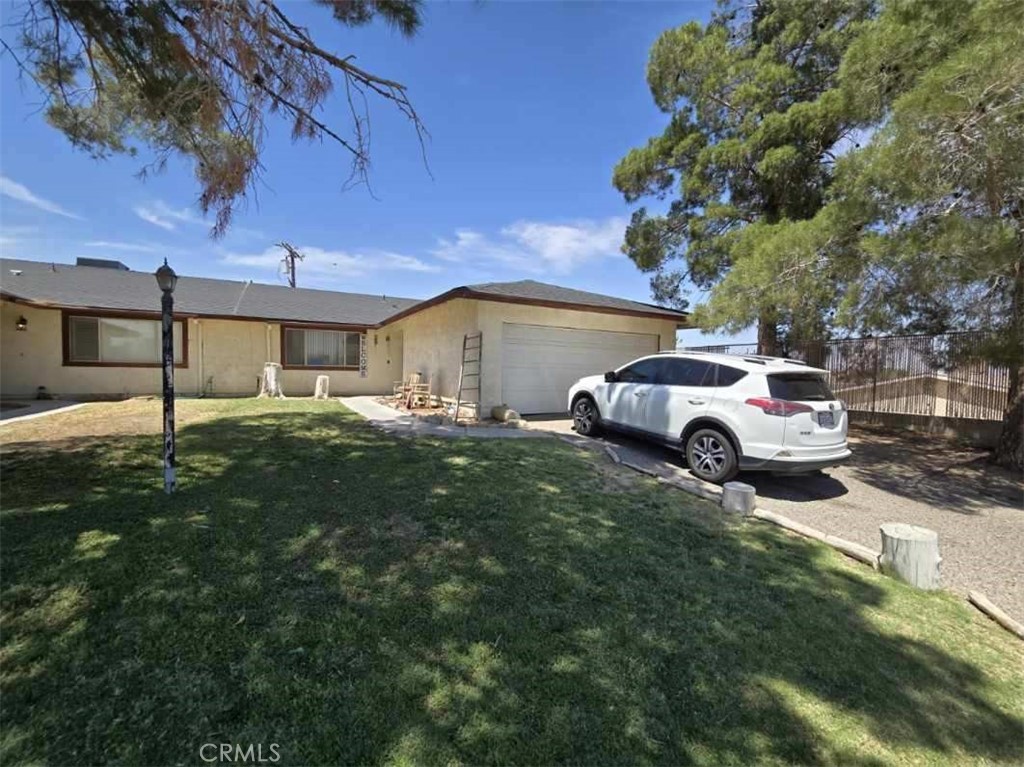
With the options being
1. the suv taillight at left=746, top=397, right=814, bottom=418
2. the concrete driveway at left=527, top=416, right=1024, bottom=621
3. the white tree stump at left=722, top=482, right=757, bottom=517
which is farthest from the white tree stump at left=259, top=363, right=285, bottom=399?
the suv taillight at left=746, top=397, right=814, bottom=418

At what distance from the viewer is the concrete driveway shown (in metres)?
4.07

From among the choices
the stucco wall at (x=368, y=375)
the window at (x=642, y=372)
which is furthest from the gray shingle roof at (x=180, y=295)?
the window at (x=642, y=372)

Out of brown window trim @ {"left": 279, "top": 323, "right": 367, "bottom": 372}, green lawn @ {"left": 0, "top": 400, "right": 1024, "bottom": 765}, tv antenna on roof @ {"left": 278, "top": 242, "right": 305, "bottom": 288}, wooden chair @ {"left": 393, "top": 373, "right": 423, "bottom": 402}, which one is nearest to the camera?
green lawn @ {"left": 0, "top": 400, "right": 1024, "bottom": 765}

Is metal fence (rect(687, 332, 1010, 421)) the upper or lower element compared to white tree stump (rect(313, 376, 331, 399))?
upper

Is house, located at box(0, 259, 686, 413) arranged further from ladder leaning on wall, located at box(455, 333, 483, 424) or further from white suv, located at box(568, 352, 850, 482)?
white suv, located at box(568, 352, 850, 482)

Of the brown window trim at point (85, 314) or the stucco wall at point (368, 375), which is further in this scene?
A: the stucco wall at point (368, 375)

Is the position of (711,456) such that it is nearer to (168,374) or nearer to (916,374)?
(168,374)

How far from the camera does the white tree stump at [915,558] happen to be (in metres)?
3.63

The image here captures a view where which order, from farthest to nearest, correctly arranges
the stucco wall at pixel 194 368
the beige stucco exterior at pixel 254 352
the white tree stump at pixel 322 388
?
the white tree stump at pixel 322 388 < the stucco wall at pixel 194 368 < the beige stucco exterior at pixel 254 352

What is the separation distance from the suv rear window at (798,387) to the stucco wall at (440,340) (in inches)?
241

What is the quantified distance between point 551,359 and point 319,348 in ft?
27.3

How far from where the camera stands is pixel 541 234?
53.3 ft

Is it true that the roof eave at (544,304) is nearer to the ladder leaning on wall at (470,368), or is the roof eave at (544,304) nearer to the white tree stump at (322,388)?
the ladder leaning on wall at (470,368)
